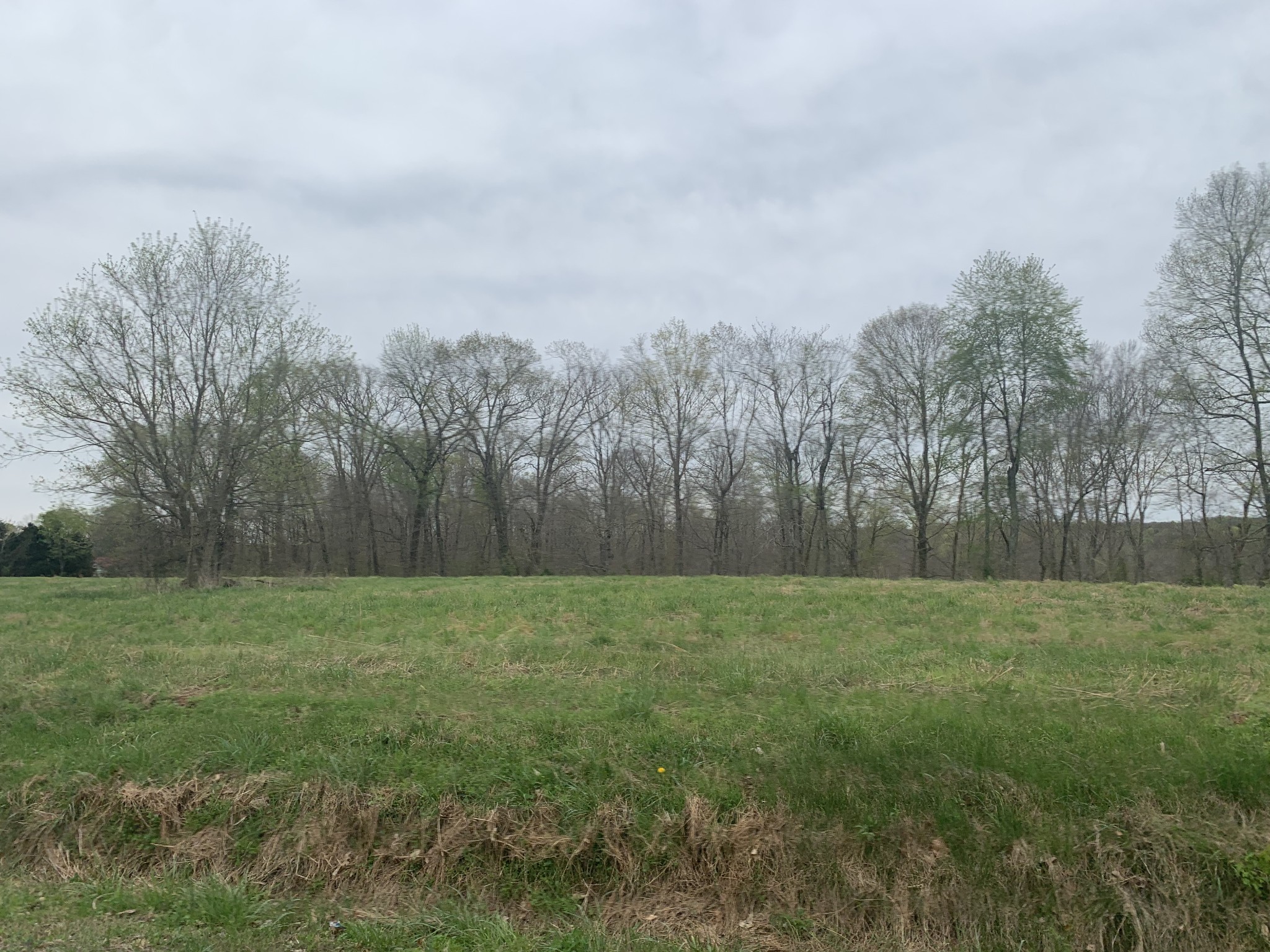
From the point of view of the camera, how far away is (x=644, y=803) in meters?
6.30

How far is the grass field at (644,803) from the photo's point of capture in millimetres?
5309

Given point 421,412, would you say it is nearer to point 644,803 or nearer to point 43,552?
point 43,552

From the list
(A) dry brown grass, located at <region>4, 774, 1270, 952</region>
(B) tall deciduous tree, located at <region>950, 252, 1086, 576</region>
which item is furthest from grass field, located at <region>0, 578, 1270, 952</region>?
(B) tall deciduous tree, located at <region>950, 252, 1086, 576</region>

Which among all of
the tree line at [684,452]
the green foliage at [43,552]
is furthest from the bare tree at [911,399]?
the green foliage at [43,552]

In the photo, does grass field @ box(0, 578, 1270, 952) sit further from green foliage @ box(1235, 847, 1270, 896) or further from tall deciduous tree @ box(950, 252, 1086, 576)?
tall deciduous tree @ box(950, 252, 1086, 576)

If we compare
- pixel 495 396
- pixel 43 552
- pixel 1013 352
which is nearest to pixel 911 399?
pixel 1013 352

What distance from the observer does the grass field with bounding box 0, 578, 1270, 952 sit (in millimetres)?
5309

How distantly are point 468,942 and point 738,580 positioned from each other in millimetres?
16165

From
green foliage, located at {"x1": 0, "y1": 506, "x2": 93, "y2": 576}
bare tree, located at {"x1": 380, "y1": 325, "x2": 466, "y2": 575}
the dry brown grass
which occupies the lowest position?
Result: the dry brown grass

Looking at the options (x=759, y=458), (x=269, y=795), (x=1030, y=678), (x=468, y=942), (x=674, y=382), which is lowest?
(x=468, y=942)

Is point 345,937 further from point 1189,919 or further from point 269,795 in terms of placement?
point 1189,919

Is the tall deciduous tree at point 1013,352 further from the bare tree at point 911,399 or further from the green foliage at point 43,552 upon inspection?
the green foliage at point 43,552

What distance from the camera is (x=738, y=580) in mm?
20594

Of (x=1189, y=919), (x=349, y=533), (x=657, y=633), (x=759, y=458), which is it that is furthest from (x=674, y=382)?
(x=1189, y=919)
